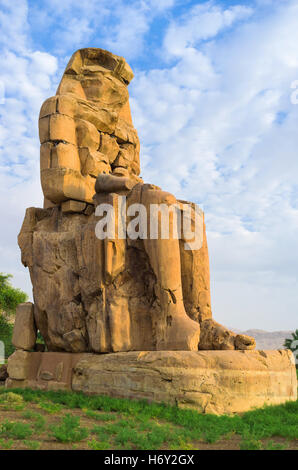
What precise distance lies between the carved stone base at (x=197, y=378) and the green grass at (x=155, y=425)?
0.50ft

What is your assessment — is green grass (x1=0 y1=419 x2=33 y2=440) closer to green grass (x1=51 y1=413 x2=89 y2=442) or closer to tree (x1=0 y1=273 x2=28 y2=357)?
green grass (x1=51 y1=413 x2=89 y2=442)

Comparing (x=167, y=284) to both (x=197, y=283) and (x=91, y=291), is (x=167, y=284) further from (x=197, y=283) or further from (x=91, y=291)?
(x=91, y=291)

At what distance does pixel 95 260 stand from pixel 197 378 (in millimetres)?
2207

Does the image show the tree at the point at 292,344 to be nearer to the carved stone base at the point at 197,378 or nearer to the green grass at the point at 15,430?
the carved stone base at the point at 197,378

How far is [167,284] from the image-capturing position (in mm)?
5707

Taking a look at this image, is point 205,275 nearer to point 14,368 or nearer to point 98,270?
point 98,270

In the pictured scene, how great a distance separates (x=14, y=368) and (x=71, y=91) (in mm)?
4669

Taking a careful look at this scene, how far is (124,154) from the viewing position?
822 centimetres

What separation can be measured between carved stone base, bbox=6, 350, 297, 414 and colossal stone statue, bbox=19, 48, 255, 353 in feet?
1.21

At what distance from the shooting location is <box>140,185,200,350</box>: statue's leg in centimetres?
538

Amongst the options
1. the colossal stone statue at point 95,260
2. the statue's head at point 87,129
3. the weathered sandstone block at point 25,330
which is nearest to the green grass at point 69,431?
the colossal stone statue at point 95,260

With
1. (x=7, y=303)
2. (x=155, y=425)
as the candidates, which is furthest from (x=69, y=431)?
(x=7, y=303)

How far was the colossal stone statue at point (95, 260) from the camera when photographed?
5754 millimetres

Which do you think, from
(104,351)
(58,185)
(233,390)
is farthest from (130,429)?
(58,185)
